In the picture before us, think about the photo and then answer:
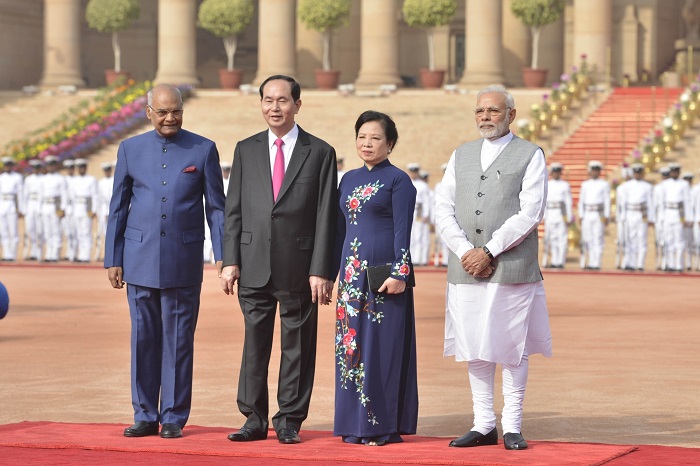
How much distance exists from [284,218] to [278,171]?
0.29 metres

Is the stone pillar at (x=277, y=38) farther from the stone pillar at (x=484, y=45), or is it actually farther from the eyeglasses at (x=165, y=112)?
the eyeglasses at (x=165, y=112)

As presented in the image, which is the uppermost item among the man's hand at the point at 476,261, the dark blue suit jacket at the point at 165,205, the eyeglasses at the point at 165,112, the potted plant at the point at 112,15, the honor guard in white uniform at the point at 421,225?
the potted plant at the point at 112,15

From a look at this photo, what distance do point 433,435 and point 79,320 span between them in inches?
337

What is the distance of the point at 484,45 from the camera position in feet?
140

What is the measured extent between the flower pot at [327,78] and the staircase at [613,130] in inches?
297

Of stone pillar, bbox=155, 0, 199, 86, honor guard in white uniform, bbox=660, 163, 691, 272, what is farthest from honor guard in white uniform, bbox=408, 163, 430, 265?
stone pillar, bbox=155, 0, 199, 86

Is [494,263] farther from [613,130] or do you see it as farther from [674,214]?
[613,130]

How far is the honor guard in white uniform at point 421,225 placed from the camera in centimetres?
2880

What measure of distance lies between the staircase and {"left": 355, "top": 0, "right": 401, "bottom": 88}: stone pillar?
6.47 metres

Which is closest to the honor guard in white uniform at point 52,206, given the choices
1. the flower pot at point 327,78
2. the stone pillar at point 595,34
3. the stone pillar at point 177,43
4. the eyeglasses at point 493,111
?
the flower pot at point 327,78

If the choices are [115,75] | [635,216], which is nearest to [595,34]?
[115,75]

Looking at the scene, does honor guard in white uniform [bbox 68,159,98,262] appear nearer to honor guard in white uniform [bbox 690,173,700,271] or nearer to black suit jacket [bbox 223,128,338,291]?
honor guard in white uniform [bbox 690,173,700,271]

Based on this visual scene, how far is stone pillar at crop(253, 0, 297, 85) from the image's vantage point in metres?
44.5

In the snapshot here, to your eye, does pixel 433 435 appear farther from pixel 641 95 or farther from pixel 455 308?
pixel 641 95
